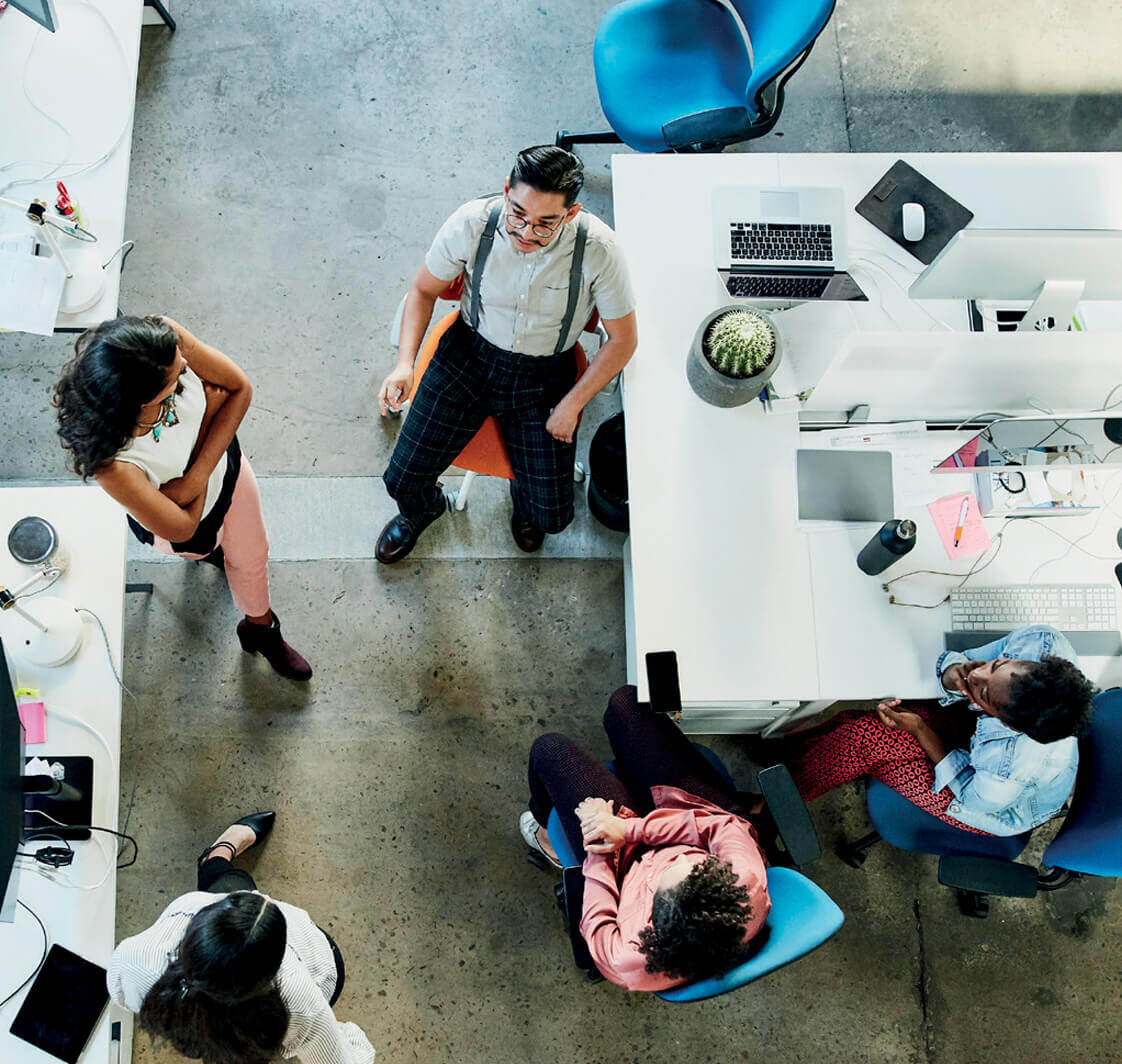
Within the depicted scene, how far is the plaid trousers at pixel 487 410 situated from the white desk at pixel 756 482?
1.01ft

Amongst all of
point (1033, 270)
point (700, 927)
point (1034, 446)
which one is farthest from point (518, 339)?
point (700, 927)

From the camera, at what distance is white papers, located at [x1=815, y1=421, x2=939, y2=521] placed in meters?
2.16

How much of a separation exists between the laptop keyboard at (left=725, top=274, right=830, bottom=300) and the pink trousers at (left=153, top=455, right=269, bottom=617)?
137cm

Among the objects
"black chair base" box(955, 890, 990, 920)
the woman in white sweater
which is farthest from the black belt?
"black chair base" box(955, 890, 990, 920)

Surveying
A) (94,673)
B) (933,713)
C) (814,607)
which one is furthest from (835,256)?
(94,673)

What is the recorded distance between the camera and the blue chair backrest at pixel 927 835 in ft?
7.27

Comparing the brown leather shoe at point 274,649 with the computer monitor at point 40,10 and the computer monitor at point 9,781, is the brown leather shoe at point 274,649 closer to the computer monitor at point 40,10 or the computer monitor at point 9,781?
the computer monitor at point 9,781

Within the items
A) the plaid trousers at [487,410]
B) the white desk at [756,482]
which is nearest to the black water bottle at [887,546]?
the white desk at [756,482]

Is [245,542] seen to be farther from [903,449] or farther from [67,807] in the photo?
[903,449]

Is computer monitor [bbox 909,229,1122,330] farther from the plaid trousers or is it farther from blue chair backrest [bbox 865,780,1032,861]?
blue chair backrest [bbox 865,780,1032,861]

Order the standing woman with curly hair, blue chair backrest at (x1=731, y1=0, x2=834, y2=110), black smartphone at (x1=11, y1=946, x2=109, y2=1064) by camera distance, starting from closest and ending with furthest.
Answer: the standing woman with curly hair
black smartphone at (x1=11, y1=946, x2=109, y2=1064)
blue chair backrest at (x1=731, y1=0, x2=834, y2=110)

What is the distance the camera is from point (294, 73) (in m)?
3.18

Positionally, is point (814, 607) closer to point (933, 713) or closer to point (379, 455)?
point (933, 713)

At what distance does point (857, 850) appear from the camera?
102 inches
